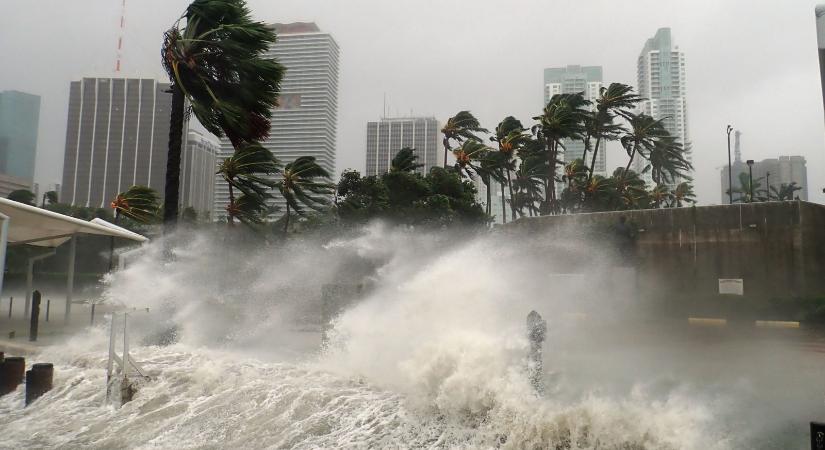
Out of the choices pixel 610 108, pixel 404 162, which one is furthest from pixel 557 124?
pixel 404 162

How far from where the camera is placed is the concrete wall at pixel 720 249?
816 inches

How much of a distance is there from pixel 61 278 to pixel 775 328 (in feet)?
133

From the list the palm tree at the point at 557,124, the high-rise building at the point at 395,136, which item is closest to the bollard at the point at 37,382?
the palm tree at the point at 557,124

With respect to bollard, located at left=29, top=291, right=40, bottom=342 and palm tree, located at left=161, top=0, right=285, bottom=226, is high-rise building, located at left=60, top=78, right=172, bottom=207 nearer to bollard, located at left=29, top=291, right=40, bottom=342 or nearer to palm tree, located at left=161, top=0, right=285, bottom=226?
bollard, located at left=29, top=291, right=40, bottom=342

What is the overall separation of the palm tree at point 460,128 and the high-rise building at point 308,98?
158ft

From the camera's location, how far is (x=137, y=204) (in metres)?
20.9

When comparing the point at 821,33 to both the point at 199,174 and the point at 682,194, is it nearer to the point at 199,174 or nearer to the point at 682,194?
the point at 682,194

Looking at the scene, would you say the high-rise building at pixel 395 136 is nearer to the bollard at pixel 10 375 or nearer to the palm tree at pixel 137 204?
the palm tree at pixel 137 204

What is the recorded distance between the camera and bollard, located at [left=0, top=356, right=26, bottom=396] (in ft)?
31.8

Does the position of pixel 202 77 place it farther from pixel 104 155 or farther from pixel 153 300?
pixel 104 155

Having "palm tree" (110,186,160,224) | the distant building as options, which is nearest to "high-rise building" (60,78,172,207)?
"palm tree" (110,186,160,224)

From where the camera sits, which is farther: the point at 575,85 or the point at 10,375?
the point at 575,85

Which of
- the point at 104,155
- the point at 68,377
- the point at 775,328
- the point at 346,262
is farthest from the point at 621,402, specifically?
the point at 104,155

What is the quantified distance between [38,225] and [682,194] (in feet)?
206
